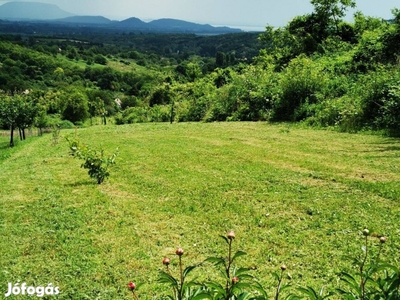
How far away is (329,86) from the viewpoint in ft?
54.7

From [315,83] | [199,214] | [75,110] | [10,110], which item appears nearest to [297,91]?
[315,83]

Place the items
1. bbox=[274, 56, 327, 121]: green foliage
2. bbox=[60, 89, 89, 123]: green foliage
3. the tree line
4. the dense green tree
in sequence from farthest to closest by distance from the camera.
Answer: bbox=[60, 89, 89, 123]: green foliage
the dense green tree
bbox=[274, 56, 327, 121]: green foliage
the tree line

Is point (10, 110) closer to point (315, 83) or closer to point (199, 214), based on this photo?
point (315, 83)

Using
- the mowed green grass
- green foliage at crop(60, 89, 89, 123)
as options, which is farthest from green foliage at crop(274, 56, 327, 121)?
green foliage at crop(60, 89, 89, 123)

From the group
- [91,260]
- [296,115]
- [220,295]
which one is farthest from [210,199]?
[296,115]

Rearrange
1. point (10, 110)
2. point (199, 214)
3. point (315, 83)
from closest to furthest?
point (199, 214) < point (315, 83) < point (10, 110)

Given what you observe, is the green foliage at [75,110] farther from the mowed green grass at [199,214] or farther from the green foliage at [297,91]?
the mowed green grass at [199,214]

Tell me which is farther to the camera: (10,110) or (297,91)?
(10,110)

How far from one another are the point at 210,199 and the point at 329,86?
11861 millimetres

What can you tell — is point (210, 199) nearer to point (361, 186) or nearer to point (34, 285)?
point (361, 186)

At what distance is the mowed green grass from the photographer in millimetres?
4734

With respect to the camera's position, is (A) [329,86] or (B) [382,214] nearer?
(B) [382,214]

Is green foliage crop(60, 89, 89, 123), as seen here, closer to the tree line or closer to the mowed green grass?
the tree line

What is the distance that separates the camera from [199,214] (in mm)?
6418
